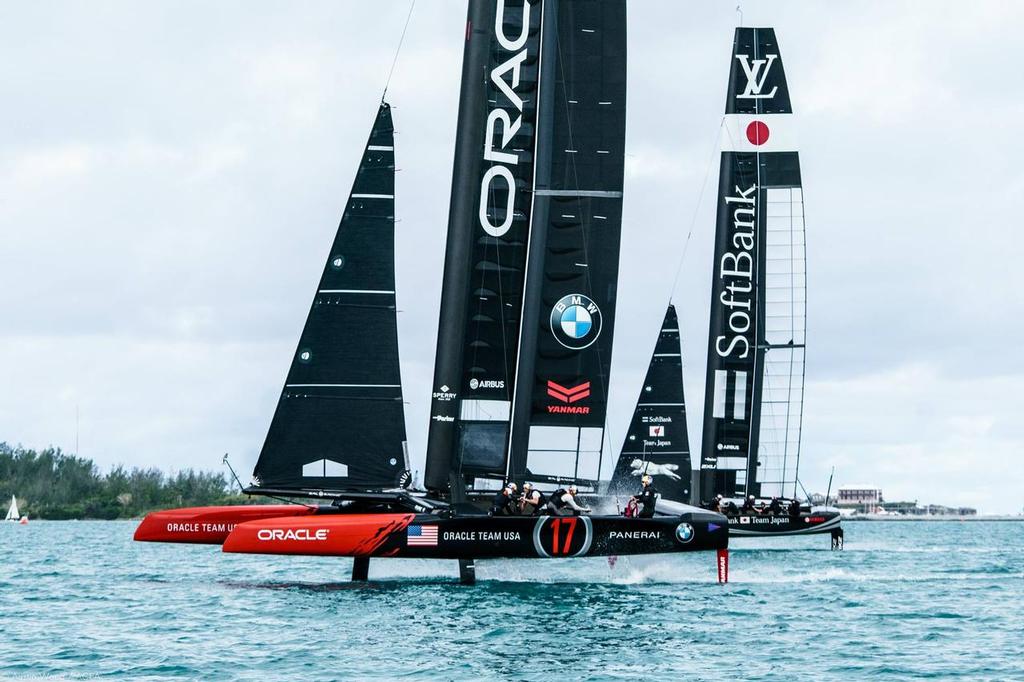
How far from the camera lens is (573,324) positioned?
75.3 ft

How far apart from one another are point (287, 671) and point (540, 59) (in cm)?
1200

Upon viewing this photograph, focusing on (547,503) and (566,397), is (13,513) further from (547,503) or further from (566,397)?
(547,503)

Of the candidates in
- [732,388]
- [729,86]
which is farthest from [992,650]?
[729,86]

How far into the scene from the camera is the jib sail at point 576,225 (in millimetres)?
22797

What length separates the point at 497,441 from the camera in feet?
73.6

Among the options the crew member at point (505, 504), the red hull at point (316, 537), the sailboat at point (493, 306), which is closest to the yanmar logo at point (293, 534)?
the red hull at point (316, 537)

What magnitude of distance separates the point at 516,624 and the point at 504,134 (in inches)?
334

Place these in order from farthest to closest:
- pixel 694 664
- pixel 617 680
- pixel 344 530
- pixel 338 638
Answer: pixel 344 530, pixel 338 638, pixel 694 664, pixel 617 680

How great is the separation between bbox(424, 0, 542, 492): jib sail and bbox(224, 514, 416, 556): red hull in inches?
117

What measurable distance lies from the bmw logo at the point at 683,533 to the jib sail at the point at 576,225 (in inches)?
94.2

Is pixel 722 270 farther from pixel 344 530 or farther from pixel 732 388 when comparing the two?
pixel 344 530

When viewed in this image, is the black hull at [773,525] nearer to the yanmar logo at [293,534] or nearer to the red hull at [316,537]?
the red hull at [316,537]

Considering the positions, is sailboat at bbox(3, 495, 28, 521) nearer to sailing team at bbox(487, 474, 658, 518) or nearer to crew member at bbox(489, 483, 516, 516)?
sailing team at bbox(487, 474, 658, 518)

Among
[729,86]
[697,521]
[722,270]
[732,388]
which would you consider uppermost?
[729,86]
